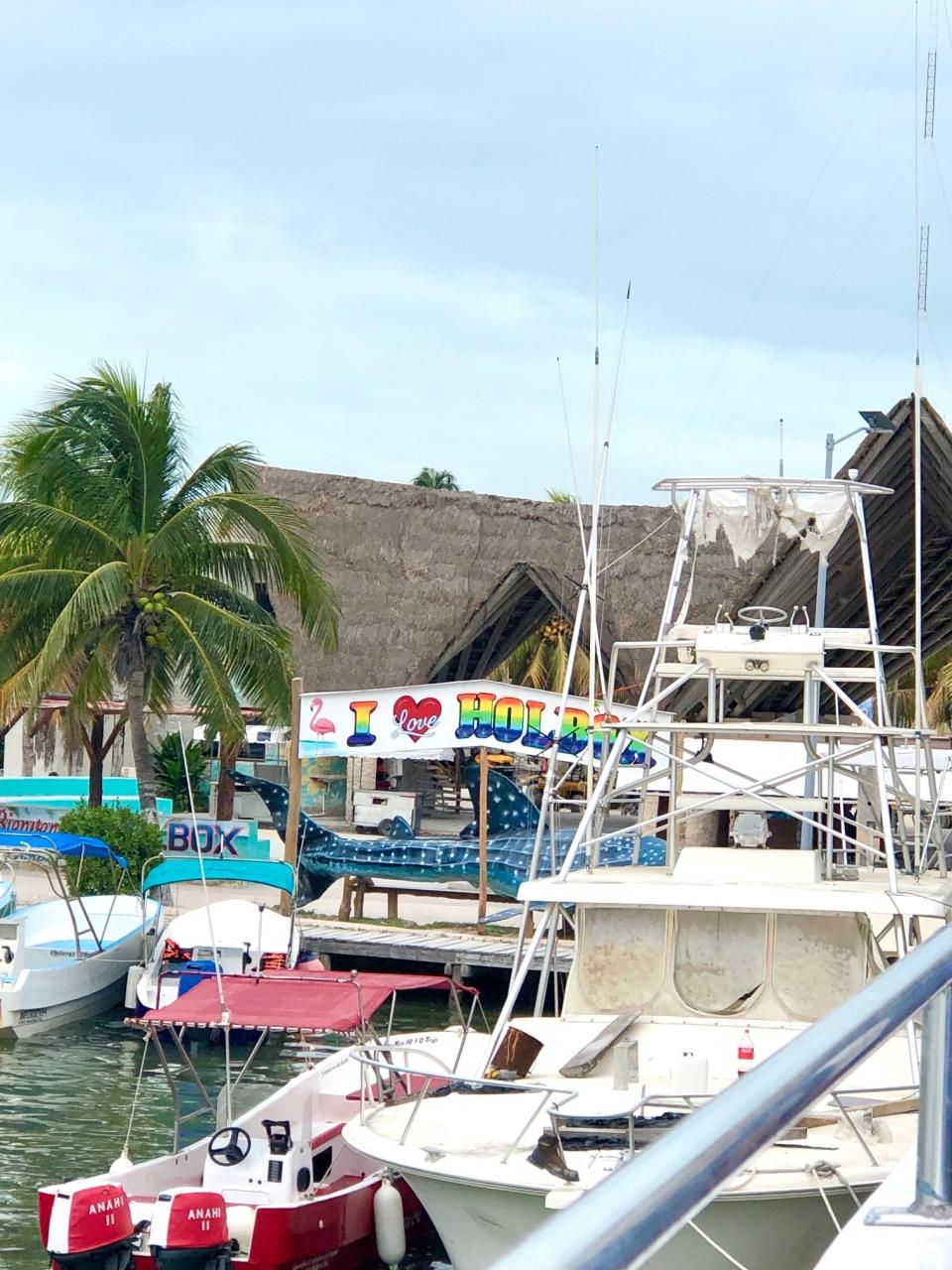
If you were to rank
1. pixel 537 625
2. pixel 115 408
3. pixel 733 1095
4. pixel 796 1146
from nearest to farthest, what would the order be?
pixel 733 1095, pixel 796 1146, pixel 115 408, pixel 537 625

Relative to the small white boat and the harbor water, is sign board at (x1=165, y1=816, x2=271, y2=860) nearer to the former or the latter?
the small white boat

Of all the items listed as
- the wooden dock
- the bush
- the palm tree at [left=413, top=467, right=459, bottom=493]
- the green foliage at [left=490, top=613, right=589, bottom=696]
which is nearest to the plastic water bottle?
the wooden dock

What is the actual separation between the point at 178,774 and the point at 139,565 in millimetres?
13389

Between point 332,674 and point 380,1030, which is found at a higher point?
point 332,674

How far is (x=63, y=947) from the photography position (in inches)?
843

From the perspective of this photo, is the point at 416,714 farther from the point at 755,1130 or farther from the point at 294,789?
the point at 755,1130

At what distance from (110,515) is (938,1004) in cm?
2407

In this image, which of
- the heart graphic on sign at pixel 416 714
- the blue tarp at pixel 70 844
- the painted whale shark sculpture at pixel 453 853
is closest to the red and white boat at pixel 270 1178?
the heart graphic on sign at pixel 416 714

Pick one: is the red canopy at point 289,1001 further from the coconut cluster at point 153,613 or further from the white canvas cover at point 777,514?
the coconut cluster at point 153,613

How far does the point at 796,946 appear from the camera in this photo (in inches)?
431

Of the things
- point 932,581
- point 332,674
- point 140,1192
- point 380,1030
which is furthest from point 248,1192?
point 332,674

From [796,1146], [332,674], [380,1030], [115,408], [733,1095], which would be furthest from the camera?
[332,674]

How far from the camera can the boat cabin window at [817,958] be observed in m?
10.8

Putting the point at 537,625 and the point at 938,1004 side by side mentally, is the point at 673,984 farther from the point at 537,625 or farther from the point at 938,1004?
the point at 537,625
